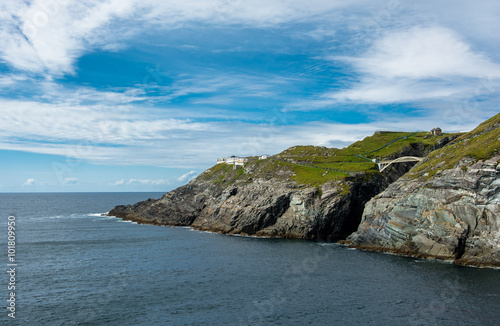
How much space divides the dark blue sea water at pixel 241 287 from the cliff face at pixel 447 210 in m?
5.01

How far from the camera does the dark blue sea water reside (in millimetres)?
43062

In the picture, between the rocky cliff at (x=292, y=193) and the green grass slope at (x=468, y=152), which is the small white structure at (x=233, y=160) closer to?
the rocky cliff at (x=292, y=193)

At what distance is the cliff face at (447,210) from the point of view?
65075 mm

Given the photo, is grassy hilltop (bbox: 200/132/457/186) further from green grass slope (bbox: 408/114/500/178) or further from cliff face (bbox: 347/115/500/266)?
cliff face (bbox: 347/115/500/266)

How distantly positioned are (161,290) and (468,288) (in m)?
45.2

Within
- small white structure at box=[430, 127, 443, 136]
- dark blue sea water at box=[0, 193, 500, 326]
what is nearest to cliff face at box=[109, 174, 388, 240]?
dark blue sea water at box=[0, 193, 500, 326]

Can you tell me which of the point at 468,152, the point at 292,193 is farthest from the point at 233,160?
the point at 468,152

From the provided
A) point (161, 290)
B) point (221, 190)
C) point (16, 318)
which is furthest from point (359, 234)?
Result: point (16, 318)

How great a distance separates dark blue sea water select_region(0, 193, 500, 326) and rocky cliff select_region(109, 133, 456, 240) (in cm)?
1834

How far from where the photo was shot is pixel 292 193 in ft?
354

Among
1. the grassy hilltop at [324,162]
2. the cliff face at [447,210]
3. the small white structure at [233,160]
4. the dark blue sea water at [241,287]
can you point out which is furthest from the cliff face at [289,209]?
the small white structure at [233,160]

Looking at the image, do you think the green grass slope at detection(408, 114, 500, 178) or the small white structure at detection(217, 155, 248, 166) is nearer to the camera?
the green grass slope at detection(408, 114, 500, 178)

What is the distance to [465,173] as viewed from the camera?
71.6 meters

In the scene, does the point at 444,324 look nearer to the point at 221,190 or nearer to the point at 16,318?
the point at 16,318
